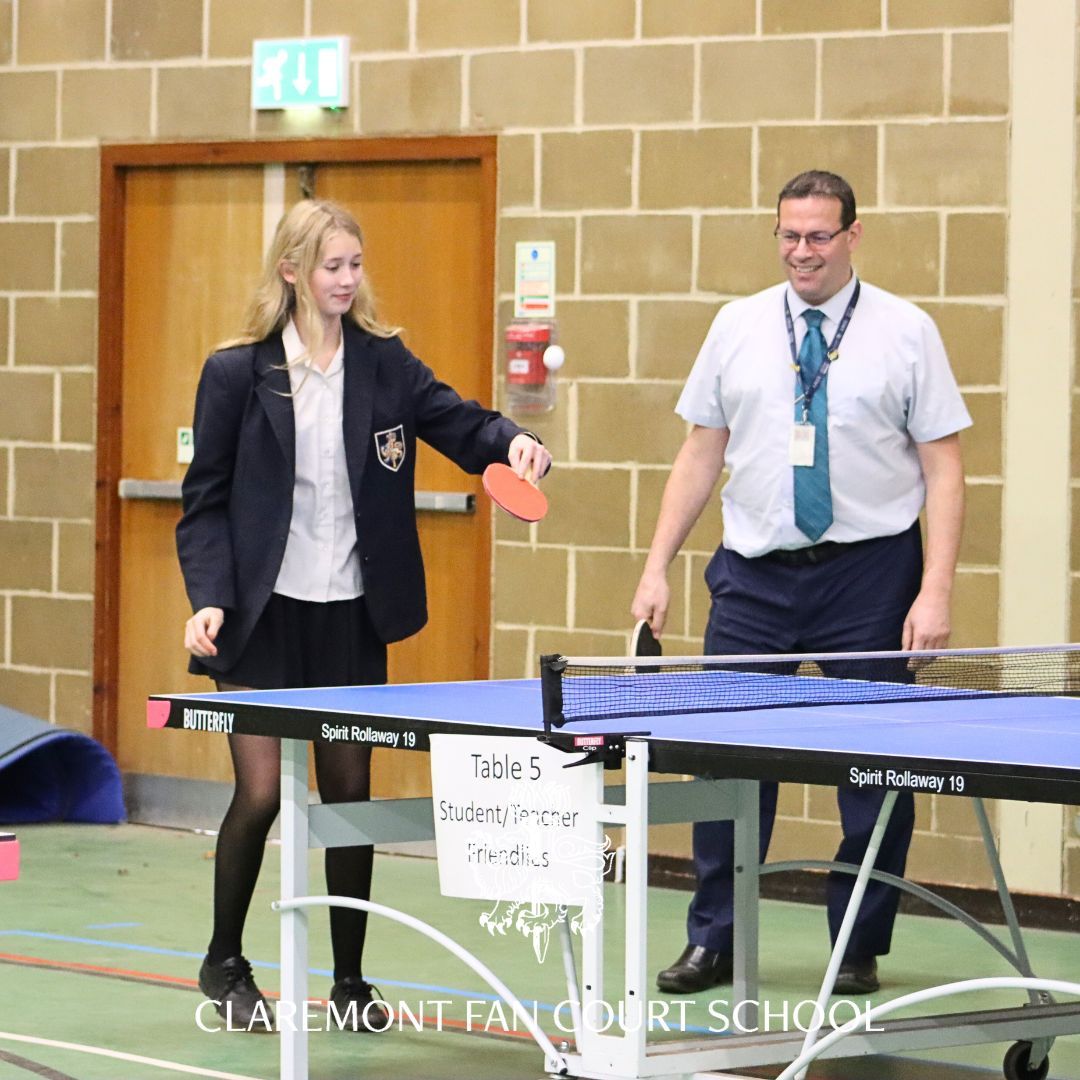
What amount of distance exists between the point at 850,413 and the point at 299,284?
134cm

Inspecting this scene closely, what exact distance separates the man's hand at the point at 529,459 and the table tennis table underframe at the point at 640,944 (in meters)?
0.82

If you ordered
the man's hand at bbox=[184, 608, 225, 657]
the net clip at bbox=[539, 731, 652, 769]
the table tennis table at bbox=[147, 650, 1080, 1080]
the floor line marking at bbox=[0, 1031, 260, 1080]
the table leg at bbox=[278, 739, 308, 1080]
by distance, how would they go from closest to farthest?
the table tennis table at bbox=[147, 650, 1080, 1080], the net clip at bbox=[539, 731, 652, 769], the table leg at bbox=[278, 739, 308, 1080], the floor line marking at bbox=[0, 1031, 260, 1080], the man's hand at bbox=[184, 608, 225, 657]

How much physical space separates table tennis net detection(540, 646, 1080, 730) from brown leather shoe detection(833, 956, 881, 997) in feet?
2.29

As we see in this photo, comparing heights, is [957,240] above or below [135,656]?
above

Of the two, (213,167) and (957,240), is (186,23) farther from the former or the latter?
(957,240)

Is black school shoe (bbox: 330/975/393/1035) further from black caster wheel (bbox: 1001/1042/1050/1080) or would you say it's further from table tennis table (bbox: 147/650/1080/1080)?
black caster wheel (bbox: 1001/1042/1050/1080)

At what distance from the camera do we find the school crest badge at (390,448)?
5066 millimetres

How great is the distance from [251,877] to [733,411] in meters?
1.64

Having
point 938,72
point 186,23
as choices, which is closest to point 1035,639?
point 938,72

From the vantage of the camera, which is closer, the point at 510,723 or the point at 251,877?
the point at 510,723

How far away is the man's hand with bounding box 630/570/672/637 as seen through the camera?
5.54 m

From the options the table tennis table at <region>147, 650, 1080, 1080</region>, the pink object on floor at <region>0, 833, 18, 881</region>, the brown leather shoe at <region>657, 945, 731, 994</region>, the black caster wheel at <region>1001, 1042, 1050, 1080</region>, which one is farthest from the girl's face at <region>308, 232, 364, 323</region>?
the pink object on floor at <region>0, 833, 18, 881</region>

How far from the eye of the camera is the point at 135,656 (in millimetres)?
8328

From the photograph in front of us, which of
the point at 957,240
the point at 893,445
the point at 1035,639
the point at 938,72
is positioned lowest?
the point at 1035,639
